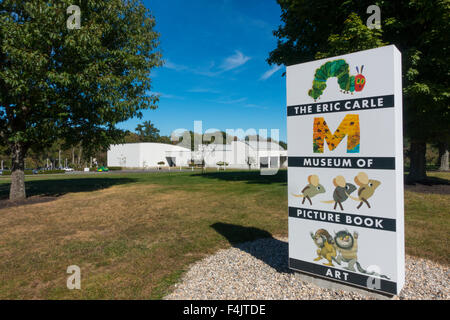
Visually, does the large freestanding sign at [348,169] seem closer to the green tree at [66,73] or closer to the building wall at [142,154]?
the green tree at [66,73]

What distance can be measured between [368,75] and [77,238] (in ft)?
26.6

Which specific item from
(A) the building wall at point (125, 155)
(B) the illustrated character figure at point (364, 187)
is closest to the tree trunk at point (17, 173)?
(B) the illustrated character figure at point (364, 187)

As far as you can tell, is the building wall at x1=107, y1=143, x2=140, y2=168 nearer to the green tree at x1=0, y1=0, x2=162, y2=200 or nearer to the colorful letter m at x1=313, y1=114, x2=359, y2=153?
the green tree at x1=0, y1=0, x2=162, y2=200

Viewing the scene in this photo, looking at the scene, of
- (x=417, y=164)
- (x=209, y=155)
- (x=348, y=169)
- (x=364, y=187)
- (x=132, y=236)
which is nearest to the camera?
(x=364, y=187)

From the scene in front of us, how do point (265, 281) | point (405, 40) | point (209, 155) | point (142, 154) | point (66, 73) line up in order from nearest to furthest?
1. point (265, 281)
2. point (66, 73)
3. point (405, 40)
4. point (209, 155)
5. point (142, 154)

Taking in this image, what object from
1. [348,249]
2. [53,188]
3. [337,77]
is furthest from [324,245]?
[53,188]

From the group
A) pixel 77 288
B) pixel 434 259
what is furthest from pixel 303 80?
pixel 77 288

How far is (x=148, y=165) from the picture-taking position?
212 ft

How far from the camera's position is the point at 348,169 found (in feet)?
12.6

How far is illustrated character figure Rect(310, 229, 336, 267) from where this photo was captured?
4051 millimetres

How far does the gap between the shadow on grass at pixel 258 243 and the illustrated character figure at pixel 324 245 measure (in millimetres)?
965

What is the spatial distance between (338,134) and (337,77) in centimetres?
91

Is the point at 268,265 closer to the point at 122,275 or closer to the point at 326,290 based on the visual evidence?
the point at 326,290

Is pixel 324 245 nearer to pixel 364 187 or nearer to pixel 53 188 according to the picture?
pixel 364 187
